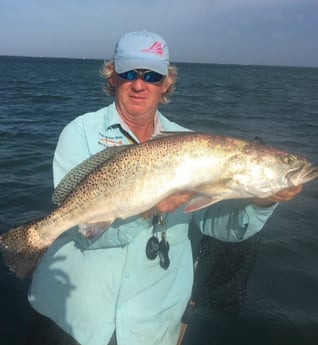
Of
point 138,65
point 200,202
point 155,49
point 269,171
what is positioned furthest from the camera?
point 155,49

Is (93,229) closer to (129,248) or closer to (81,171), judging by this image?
(129,248)

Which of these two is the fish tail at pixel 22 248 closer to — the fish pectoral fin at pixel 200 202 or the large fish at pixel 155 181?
the large fish at pixel 155 181

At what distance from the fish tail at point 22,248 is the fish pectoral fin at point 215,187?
1467mm

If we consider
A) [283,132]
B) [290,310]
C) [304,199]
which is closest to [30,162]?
[304,199]

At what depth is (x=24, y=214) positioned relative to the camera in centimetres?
950

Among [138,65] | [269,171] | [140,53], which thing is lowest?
[269,171]

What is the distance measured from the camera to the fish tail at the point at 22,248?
141 inches

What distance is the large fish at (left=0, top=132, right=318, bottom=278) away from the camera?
3609mm

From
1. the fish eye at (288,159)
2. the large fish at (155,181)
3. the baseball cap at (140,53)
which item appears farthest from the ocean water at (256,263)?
the baseball cap at (140,53)

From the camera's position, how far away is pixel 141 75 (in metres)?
3.94

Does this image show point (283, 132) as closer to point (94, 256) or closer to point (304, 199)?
point (304, 199)

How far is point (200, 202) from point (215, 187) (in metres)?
0.19

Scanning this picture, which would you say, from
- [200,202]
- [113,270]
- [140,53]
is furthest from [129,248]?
[140,53]

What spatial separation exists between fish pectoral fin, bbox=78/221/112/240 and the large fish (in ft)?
0.04
